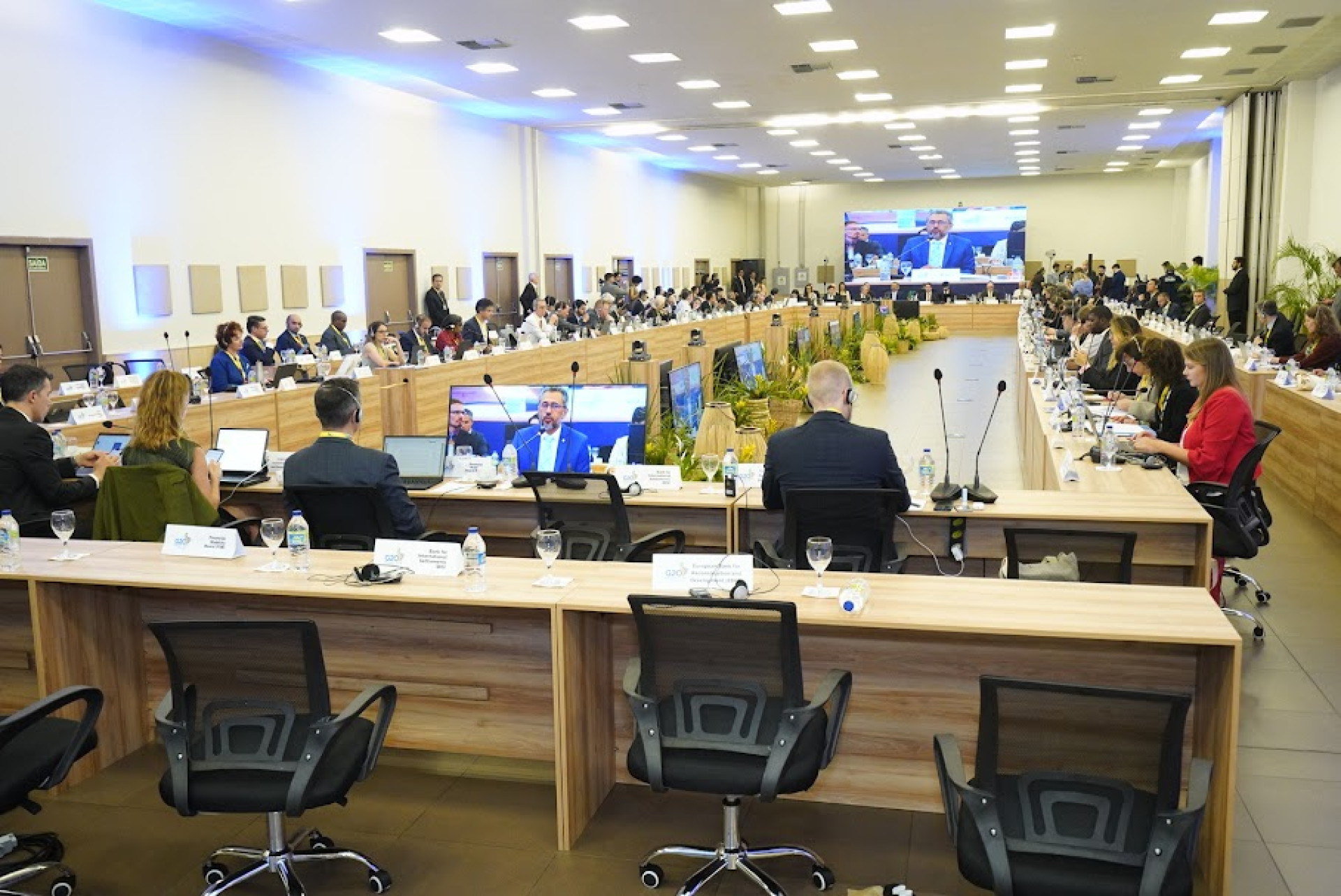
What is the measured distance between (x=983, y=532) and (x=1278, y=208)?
12391 mm

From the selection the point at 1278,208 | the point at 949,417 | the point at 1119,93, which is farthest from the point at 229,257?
the point at 1278,208

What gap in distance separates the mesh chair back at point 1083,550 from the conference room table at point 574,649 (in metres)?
0.56

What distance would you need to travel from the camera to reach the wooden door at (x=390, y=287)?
13.3 metres

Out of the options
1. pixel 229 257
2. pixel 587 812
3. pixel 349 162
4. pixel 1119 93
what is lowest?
pixel 587 812

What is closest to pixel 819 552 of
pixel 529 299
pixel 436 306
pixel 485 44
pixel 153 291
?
pixel 153 291

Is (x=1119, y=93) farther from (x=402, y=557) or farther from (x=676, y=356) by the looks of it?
(x=402, y=557)

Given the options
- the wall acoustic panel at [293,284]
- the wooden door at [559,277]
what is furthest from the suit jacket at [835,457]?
the wooden door at [559,277]

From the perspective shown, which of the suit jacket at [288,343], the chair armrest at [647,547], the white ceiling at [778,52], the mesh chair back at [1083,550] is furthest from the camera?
the suit jacket at [288,343]

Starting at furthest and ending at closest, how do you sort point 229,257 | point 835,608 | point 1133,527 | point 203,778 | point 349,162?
1. point 349,162
2. point 229,257
3. point 1133,527
4. point 835,608
5. point 203,778

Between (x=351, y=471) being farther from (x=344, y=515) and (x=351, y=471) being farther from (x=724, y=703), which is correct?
(x=724, y=703)

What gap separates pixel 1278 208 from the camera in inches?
567

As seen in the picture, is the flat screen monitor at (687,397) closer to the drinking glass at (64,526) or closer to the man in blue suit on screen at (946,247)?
the drinking glass at (64,526)

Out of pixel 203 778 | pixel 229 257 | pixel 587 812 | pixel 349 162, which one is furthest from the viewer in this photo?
pixel 349 162

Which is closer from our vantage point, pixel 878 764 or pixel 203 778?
pixel 203 778
